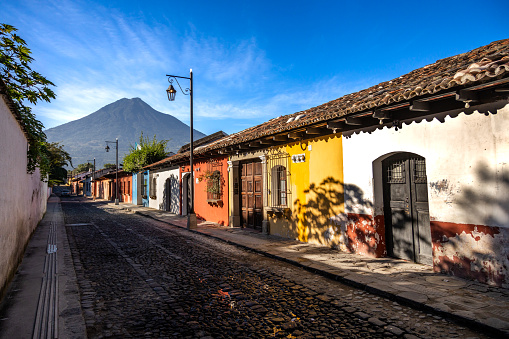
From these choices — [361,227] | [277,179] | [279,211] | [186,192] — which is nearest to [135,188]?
[186,192]

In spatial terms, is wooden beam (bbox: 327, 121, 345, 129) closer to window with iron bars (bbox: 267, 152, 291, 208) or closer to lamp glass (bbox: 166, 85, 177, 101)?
window with iron bars (bbox: 267, 152, 291, 208)

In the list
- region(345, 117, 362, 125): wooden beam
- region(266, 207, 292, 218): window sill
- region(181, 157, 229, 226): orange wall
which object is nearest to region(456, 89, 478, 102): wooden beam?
region(345, 117, 362, 125): wooden beam

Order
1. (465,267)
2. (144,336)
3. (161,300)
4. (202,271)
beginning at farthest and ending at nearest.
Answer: (202,271) → (465,267) → (161,300) → (144,336)

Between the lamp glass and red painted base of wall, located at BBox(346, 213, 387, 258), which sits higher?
the lamp glass

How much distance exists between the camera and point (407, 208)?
654cm

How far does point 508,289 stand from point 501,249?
0.59 meters

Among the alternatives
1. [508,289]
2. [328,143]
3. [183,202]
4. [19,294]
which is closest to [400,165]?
[328,143]

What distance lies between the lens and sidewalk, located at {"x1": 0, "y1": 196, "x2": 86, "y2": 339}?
356cm

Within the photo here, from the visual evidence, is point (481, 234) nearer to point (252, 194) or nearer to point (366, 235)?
point (366, 235)

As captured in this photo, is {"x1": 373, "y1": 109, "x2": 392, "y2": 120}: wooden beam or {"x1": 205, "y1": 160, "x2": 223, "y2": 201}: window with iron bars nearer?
{"x1": 373, "y1": 109, "x2": 392, "y2": 120}: wooden beam

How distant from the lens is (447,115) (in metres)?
5.47

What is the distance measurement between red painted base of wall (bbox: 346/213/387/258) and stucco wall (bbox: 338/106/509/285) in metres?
1.28

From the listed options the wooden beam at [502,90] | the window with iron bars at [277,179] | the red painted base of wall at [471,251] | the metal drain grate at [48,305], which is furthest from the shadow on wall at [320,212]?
the metal drain grate at [48,305]

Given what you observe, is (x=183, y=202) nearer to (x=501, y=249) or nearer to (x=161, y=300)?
(x=161, y=300)
